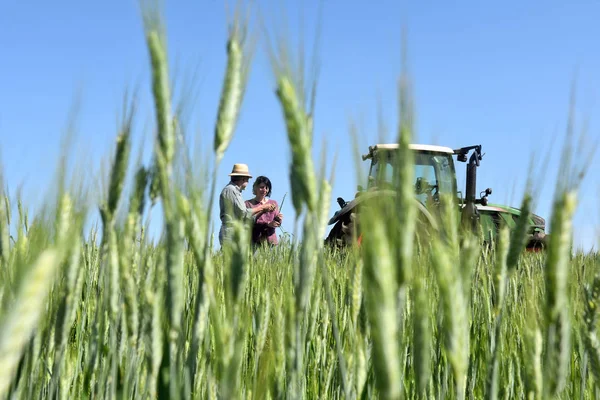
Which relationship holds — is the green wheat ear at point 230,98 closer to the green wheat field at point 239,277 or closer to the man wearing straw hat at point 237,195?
the green wheat field at point 239,277

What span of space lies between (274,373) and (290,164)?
0.81 feet

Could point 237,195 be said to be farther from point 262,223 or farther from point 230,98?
point 230,98

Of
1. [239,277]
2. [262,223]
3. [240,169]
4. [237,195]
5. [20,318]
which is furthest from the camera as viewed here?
[240,169]

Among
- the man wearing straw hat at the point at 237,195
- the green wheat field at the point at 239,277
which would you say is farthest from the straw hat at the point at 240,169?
the green wheat field at the point at 239,277

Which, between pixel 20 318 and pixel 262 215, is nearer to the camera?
pixel 20 318

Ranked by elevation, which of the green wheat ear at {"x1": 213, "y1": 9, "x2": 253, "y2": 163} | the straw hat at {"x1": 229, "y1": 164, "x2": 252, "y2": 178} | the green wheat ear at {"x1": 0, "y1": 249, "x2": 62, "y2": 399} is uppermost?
the straw hat at {"x1": 229, "y1": 164, "x2": 252, "y2": 178}

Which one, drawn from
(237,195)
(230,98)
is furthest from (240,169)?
(230,98)

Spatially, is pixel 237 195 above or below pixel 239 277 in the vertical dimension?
above

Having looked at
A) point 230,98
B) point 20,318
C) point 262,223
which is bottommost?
point 20,318

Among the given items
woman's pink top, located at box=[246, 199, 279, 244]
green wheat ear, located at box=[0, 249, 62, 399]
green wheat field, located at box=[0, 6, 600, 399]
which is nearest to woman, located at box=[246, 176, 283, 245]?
woman's pink top, located at box=[246, 199, 279, 244]

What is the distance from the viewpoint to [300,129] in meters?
0.63

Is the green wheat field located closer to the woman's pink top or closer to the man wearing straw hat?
the man wearing straw hat

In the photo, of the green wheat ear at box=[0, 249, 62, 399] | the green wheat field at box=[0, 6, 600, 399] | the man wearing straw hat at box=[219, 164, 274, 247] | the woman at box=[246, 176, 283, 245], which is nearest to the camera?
the green wheat ear at box=[0, 249, 62, 399]

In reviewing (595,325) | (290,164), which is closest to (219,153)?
(290,164)
